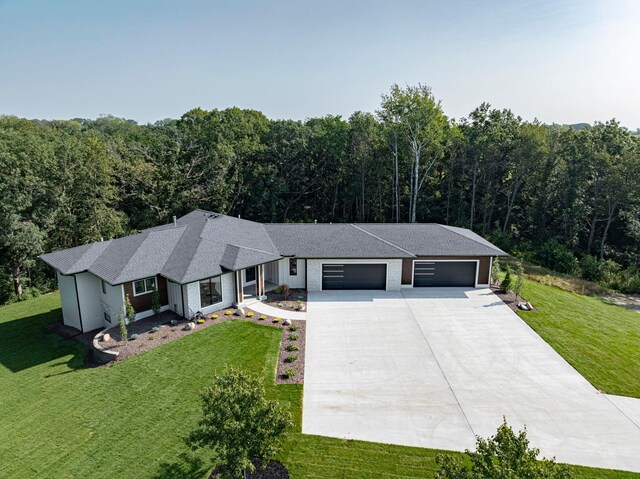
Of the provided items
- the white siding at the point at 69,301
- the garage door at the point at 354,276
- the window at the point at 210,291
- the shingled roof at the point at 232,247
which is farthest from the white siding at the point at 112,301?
the garage door at the point at 354,276

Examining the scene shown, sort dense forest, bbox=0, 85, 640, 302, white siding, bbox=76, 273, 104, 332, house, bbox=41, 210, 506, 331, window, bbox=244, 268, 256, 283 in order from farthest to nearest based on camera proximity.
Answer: dense forest, bbox=0, 85, 640, 302, window, bbox=244, 268, 256, 283, house, bbox=41, 210, 506, 331, white siding, bbox=76, 273, 104, 332

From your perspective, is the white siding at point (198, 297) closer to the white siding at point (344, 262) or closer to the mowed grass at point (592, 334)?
the white siding at point (344, 262)

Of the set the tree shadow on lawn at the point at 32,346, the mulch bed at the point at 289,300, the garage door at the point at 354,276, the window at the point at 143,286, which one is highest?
the window at the point at 143,286

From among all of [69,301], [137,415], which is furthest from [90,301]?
[137,415]

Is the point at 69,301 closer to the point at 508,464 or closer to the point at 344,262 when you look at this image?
the point at 344,262

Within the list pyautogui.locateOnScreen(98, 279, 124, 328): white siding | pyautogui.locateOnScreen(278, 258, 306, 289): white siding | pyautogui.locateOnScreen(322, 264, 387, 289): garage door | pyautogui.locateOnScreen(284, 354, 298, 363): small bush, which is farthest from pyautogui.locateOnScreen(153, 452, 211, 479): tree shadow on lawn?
pyautogui.locateOnScreen(322, 264, 387, 289): garage door

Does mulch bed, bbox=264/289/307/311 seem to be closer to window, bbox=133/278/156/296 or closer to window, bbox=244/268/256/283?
window, bbox=244/268/256/283
